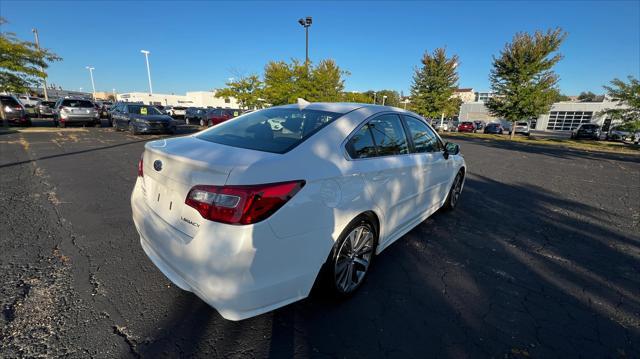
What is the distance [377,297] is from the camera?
2.55m

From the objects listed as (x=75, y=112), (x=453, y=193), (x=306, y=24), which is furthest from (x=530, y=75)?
(x=75, y=112)

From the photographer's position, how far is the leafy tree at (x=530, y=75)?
23.0m

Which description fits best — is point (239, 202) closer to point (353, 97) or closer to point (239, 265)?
point (239, 265)

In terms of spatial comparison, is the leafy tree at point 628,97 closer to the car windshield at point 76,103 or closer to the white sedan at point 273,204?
the white sedan at point 273,204

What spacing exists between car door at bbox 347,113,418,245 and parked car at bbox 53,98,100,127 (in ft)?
62.4

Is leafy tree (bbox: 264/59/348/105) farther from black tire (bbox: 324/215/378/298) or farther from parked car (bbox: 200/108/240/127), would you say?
black tire (bbox: 324/215/378/298)

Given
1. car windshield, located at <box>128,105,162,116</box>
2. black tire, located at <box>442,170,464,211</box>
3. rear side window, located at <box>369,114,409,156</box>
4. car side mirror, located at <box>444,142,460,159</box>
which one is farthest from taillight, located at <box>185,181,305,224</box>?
car windshield, located at <box>128,105,162,116</box>

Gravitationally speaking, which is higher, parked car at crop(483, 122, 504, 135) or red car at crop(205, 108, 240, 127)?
red car at crop(205, 108, 240, 127)

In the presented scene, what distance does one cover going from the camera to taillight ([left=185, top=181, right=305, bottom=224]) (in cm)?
167

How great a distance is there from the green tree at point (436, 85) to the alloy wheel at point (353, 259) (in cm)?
3203

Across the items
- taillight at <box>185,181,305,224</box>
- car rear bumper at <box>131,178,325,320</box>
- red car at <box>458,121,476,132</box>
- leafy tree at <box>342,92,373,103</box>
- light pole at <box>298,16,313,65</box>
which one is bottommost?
red car at <box>458,121,476,132</box>

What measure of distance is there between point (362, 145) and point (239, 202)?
126cm

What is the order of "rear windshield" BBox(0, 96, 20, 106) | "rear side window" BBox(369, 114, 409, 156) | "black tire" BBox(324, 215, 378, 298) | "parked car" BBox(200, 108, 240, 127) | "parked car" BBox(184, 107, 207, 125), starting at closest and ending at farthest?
"black tire" BBox(324, 215, 378, 298) → "rear side window" BBox(369, 114, 409, 156) → "rear windshield" BBox(0, 96, 20, 106) → "parked car" BBox(200, 108, 240, 127) → "parked car" BBox(184, 107, 207, 125)

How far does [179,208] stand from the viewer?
189cm
